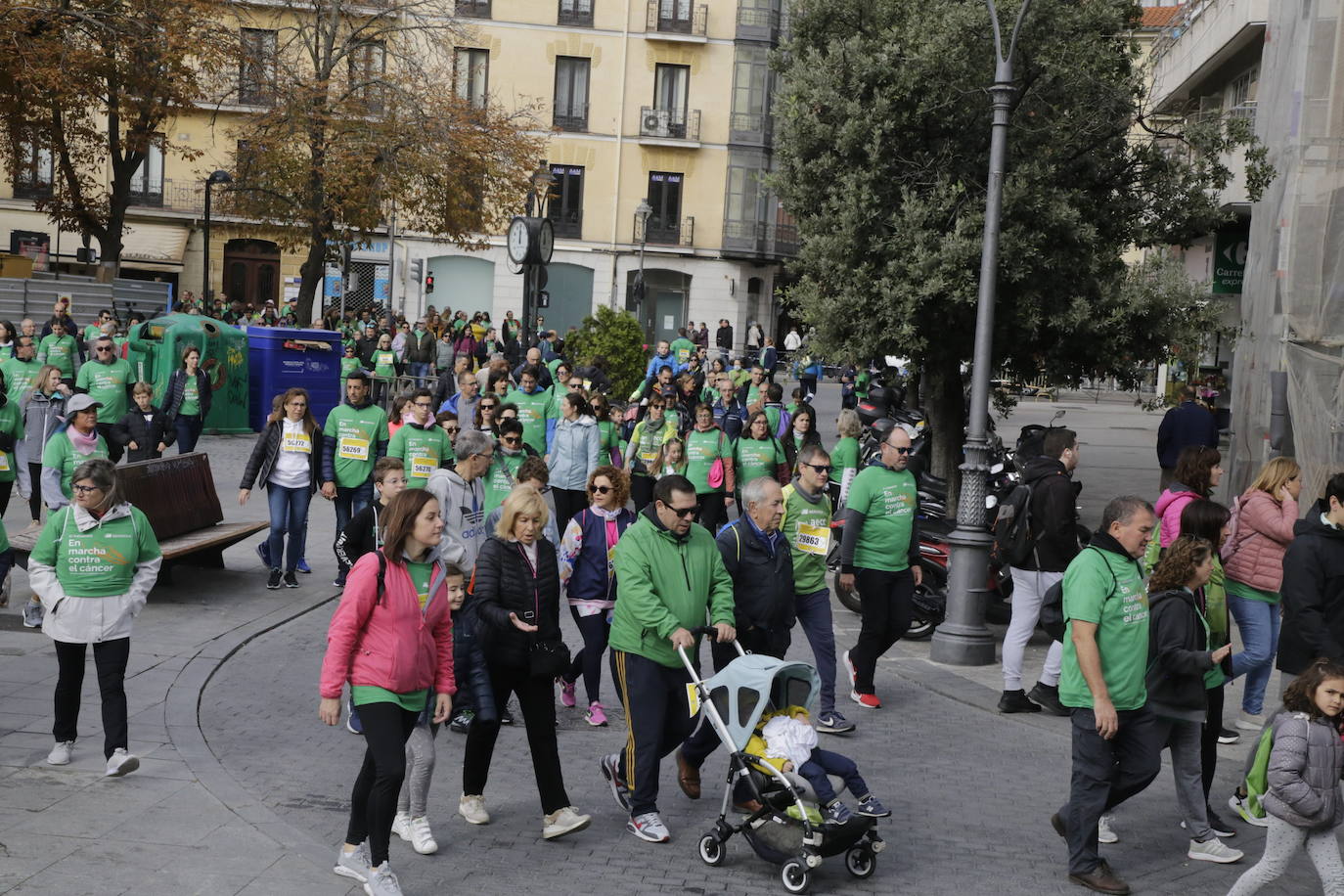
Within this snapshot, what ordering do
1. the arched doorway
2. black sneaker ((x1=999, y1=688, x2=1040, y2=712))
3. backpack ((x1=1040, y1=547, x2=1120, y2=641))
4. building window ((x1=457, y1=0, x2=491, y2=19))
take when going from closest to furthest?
backpack ((x1=1040, y1=547, x2=1120, y2=641))
black sneaker ((x1=999, y1=688, x2=1040, y2=712))
building window ((x1=457, y1=0, x2=491, y2=19))
the arched doorway

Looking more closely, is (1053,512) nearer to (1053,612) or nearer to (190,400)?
(1053,612)

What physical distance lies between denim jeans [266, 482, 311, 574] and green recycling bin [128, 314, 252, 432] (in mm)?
8980

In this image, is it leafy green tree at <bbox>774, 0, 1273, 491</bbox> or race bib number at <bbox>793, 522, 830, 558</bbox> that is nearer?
race bib number at <bbox>793, 522, 830, 558</bbox>

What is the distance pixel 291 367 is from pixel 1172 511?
16824 millimetres

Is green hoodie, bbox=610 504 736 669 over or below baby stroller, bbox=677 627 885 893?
over

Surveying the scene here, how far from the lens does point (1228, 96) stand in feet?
87.7

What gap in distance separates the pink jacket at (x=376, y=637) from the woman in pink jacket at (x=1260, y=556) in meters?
4.94

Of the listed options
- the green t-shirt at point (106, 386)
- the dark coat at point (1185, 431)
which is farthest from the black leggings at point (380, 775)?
the dark coat at point (1185, 431)

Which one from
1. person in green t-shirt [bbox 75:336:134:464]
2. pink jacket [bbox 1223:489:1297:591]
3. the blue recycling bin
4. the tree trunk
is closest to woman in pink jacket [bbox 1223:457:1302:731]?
pink jacket [bbox 1223:489:1297:591]

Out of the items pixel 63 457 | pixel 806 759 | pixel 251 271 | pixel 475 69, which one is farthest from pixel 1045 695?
pixel 251 271

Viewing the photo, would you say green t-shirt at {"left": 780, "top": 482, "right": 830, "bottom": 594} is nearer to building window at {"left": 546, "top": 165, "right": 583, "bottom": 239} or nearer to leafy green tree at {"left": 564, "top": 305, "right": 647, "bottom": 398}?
leafy green tree at {"left": 564, "top": 305, "right": 647, "bottom": 398}

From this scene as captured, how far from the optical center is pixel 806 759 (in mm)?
6234

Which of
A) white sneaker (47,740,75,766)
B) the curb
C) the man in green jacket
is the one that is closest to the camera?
the curb

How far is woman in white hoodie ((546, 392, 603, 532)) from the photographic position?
13.2m
